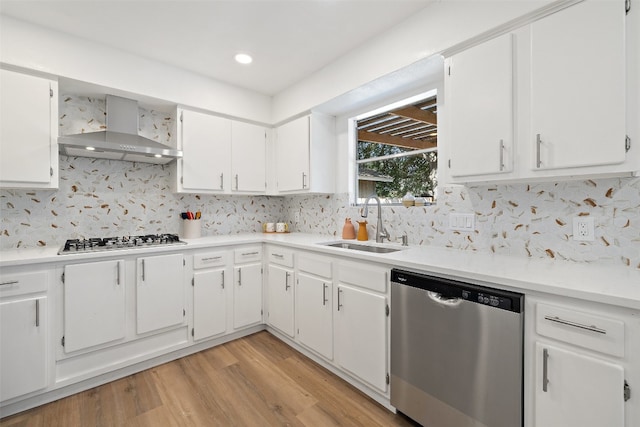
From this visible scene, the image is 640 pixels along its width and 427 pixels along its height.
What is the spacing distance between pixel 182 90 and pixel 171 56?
0.30m

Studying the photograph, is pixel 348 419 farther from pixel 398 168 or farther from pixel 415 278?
pixel 398 168

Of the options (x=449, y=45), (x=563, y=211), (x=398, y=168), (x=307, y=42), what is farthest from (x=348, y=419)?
(x=307, y=42)

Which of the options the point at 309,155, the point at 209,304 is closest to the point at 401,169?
the point at 309,155

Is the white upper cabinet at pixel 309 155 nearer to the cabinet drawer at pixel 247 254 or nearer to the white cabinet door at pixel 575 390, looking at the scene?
the cabinet drawer at pixel 247 254

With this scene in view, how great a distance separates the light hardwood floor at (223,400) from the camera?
1745mm

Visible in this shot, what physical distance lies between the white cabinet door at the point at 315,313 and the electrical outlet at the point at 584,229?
1518 mm

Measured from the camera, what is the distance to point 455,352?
1447 millimetres

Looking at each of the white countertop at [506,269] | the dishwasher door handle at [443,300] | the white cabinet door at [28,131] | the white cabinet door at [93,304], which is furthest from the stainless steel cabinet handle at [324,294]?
the white cabinet door at [28,131]

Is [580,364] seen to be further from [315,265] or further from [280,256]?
[280,256]

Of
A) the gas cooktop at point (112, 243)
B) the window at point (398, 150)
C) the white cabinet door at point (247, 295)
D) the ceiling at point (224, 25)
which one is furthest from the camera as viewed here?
the white cabinet door at point (247, 295)

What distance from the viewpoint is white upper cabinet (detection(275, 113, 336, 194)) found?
9.74ft

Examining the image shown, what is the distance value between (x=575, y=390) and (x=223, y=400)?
6.21 ft

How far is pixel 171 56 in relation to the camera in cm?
253

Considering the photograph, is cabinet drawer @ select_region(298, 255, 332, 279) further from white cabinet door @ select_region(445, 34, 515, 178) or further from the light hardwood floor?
white cabinet door @ select_region(445, 34, 515, 178)
